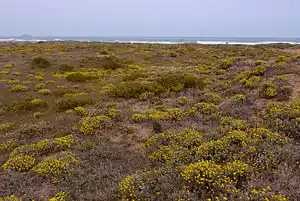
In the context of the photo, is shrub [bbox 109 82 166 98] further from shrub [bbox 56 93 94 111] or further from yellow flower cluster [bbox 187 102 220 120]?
yellow flower cluster [bbox 187 102 220 120]

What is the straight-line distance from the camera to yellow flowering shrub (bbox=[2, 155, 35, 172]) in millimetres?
6223

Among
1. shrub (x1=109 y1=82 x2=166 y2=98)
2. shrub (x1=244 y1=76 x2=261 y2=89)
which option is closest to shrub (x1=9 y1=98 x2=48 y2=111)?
shrub (x1=109 y1=82 x2=166 y2=98)

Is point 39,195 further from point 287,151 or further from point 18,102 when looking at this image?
point 18,102

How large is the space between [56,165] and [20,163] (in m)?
1.35

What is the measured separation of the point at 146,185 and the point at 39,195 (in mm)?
2846

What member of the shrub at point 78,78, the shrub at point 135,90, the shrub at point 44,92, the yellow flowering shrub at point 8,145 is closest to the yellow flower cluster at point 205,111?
the shrub at point 135,90

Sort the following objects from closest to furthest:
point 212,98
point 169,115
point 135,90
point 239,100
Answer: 1. point 169,115
2. point 239,100
3. point 212,98
4. point 135,90

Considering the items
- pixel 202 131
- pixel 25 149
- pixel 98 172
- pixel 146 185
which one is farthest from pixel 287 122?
pixel 25 149

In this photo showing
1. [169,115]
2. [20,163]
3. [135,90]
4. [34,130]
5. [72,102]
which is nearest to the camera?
[20,163]

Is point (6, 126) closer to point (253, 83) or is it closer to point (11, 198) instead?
point (11, 198)

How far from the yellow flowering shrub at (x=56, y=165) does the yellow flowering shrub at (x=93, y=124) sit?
1.84 m

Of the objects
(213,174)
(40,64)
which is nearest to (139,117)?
A: (213,174)

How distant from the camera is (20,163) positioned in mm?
6320

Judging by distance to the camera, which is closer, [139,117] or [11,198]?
[11,198]
